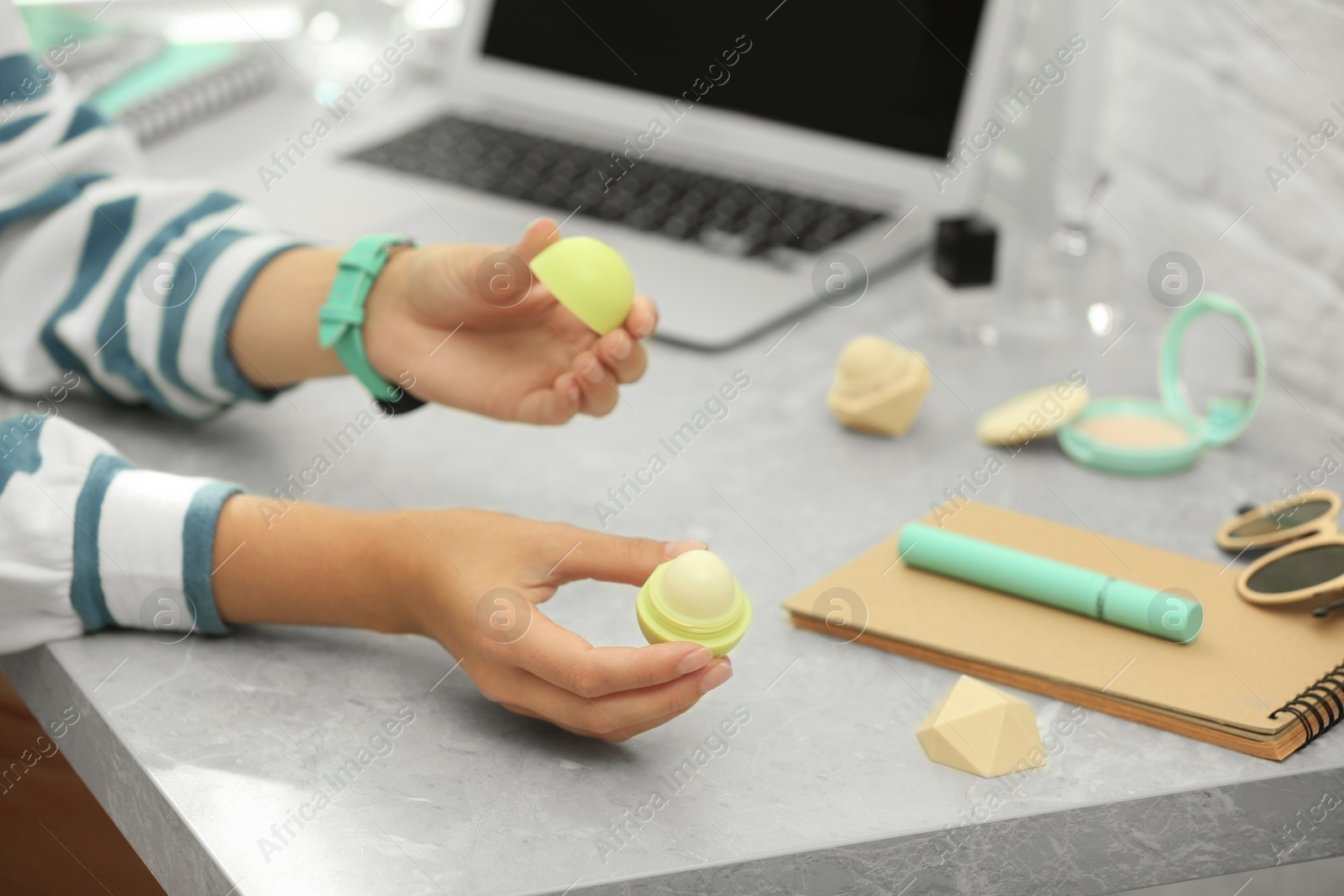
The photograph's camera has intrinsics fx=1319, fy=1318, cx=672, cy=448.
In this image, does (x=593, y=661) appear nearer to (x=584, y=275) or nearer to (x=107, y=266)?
(x=584, y=275)

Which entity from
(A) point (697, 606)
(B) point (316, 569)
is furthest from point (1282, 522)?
(B) point (316, 569)

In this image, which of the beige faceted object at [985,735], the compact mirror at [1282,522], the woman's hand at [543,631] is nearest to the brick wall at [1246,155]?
the compact mirror at [1282,522]

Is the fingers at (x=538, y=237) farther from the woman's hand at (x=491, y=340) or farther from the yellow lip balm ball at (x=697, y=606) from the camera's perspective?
the yellow lip balm ball at (x=697, y=606)

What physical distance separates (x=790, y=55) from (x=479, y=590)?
2.12 ft

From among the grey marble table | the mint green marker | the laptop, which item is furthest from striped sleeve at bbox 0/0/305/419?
the mint green marker

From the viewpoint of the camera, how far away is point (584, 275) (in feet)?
2.22

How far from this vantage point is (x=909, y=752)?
0.59m

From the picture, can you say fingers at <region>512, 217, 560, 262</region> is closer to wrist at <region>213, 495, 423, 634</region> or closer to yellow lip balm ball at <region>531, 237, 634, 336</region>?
yellow lip balm ball at <region>531, 237, 634, 336</region>

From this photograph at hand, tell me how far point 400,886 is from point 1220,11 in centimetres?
86

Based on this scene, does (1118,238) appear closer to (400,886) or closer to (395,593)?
(395,593)

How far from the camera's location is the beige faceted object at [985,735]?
57cm

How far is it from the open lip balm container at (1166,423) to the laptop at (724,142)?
0.24 metres

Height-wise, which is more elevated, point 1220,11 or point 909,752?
point 1220,11

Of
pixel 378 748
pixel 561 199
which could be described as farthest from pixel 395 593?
pixel 561 199
